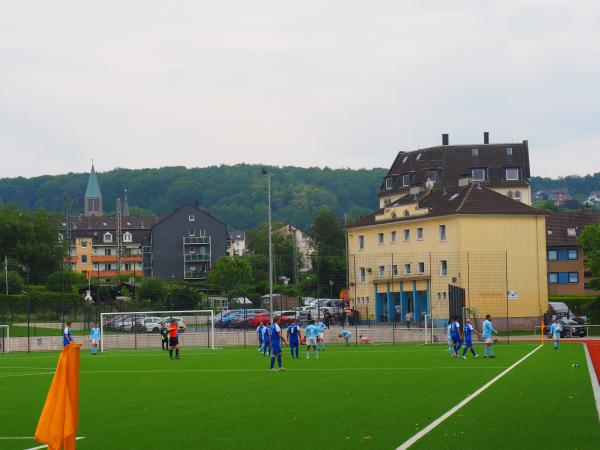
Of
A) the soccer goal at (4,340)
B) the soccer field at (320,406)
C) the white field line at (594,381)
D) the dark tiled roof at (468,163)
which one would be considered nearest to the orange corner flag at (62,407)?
the soccer field at (320,406)

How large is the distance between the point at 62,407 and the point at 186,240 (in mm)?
137811

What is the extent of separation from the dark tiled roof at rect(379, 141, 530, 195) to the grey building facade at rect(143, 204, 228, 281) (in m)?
40.1

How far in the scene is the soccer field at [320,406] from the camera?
48.2 feet

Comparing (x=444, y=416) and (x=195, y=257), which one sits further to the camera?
(x=195, y=257)

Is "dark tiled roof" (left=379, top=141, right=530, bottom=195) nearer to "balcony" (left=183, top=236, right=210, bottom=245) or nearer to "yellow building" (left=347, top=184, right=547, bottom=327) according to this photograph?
"yellow building" (left=347, top=184, right=547, bottom=327)

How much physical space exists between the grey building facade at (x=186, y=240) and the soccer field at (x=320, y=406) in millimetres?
110339

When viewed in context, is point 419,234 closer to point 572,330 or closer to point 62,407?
point 572,330

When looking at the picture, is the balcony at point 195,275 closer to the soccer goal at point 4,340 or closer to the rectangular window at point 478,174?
the rectangular window at point 478,174

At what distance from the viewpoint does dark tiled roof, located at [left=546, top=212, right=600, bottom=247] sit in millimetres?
110213

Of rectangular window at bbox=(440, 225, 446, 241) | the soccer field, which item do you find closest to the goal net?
rectangular window at bbox=(440, 225, 446, 241)

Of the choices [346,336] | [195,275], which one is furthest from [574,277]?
[346,336]

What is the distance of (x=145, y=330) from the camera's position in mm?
62656

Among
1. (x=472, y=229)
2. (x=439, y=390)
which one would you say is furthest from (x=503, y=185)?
(x=439, y=390)

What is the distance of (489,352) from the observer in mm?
38906
